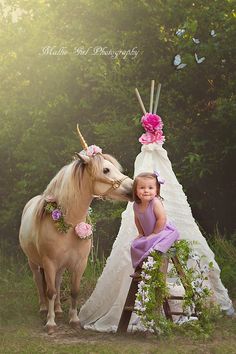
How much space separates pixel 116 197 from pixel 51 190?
75cm

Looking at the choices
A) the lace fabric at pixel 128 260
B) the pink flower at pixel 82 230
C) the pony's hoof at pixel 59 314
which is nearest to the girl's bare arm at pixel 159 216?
the pink flower at pixel 82 230

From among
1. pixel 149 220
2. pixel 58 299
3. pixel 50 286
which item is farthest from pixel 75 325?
pixel 149 220

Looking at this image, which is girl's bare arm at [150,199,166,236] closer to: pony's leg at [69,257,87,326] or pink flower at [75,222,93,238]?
pink flower at [75,222,93,238]

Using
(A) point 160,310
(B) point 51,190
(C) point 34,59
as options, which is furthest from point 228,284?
(C) point 34,59

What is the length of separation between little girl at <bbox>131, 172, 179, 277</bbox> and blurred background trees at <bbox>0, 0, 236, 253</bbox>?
278 cm

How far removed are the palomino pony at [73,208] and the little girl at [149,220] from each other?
0.15 metres

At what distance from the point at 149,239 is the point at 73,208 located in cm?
84

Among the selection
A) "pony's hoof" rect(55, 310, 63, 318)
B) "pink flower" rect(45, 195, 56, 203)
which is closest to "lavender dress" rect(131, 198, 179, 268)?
"pink flower" rect(45, 195, 56, 203)

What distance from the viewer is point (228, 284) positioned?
8.24 metres

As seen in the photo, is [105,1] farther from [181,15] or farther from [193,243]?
[193,243]

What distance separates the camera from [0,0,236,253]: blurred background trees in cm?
920

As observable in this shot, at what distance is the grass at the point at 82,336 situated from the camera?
19.3 feet

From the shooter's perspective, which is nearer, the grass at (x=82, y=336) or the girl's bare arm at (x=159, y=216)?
the grass at (x=82, y=336)

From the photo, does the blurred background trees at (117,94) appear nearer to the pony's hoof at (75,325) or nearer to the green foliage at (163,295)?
the pony's hoof at (75,325)
